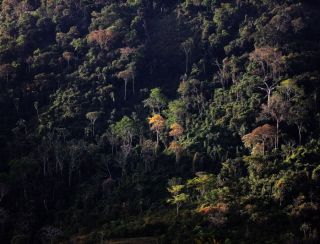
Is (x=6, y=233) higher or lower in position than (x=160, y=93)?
lower

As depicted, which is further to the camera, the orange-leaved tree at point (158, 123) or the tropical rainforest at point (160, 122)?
the orange-leaved tree at point (158, 123)

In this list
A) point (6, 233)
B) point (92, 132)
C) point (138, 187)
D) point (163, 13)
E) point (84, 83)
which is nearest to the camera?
point (6, 233)

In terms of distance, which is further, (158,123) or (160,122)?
(160,122)

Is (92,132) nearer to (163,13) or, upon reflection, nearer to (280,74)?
(280,74)

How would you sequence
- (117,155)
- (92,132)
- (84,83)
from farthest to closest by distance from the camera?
(84,83)
(92,132)
(117,155)

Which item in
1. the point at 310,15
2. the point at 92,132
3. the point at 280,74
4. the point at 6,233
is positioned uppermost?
the point at 310,15

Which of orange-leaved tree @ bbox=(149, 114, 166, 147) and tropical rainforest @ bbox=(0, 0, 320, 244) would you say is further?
orange-leaved tree @ bbox=(149, 114, 166, 147)

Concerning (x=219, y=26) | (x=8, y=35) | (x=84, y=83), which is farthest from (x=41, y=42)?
(x=219, y=26)

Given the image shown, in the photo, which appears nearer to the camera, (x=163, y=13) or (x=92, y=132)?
(x=92, y=132)
